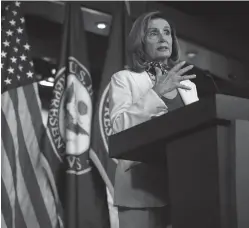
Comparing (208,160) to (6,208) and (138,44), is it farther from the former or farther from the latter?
(6,208)

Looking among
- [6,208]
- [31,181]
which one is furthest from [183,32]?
[6,208]

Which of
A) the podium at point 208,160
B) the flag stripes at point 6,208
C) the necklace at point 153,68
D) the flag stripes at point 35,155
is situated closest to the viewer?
the podium at point 208,160

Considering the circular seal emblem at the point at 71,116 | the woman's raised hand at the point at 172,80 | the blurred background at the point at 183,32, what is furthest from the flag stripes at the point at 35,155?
the woman's raised hand at the point at 172,80

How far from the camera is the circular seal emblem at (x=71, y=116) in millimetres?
3469

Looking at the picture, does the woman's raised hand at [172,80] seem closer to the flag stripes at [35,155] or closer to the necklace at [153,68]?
the necklace at [153,68]

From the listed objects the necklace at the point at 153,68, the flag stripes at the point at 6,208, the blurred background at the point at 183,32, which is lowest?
the flag stripes at the point at 6,208

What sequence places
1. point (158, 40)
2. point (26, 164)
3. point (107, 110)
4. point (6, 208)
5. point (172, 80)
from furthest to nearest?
point (107, 110), point (26, 164), point (6, 208), point (158, 40), point (172, 80)

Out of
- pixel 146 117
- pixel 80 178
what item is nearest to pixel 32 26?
pixel 80 178

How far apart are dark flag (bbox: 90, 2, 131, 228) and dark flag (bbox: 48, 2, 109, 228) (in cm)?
6

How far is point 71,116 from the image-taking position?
346 centimetres

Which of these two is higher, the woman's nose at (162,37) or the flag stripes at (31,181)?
the woman's nose at (162,37)

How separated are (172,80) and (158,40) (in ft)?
0.66

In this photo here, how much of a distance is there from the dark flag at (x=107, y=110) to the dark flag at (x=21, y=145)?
0.96ft

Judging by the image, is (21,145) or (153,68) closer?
(153,68)
